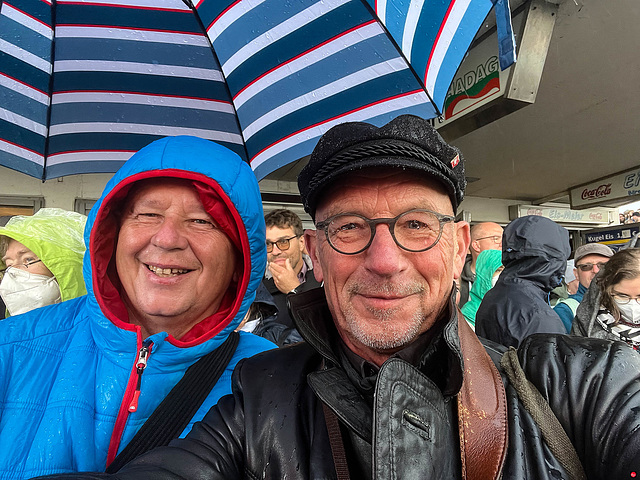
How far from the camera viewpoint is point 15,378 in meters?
1.25

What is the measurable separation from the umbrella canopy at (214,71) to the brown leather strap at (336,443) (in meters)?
1.31

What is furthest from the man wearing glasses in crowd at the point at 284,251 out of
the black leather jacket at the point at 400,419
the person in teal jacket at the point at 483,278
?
the black leather jacket at the point at 400,419

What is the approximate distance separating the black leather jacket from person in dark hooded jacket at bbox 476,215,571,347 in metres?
1.63

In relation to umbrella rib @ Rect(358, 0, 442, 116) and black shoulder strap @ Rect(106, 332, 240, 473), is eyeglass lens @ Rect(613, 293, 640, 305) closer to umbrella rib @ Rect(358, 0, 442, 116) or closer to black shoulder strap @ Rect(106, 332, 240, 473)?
umbrella rib @ Rect(358, 0, 442, 116)

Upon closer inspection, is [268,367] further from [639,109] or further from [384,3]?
[639,109]

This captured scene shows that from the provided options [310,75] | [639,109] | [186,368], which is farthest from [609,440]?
[639,109]

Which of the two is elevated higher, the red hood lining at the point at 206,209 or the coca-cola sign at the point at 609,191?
the coca-cola sign at the point at 609,191

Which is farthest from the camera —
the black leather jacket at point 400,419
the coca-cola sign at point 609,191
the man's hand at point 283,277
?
the coca-cola sign at point 609,191

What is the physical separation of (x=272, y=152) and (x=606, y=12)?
11.3 feet

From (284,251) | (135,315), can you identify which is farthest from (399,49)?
(284,251)

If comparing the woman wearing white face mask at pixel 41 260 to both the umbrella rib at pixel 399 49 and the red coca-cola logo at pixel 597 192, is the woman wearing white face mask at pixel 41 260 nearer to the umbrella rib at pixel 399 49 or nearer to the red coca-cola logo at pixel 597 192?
the umbrella rib at pixel 399 49

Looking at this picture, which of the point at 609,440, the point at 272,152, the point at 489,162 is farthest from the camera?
the point at 489,162

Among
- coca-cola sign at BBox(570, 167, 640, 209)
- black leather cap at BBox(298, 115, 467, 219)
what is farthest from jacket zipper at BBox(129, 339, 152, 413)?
coca-cola sign at BBox(570, 167, 640, 209)

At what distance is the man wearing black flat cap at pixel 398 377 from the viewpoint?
0.90 m
